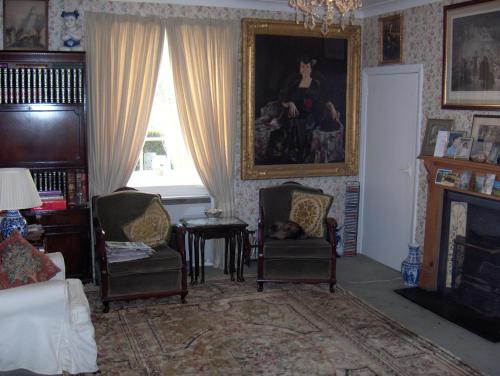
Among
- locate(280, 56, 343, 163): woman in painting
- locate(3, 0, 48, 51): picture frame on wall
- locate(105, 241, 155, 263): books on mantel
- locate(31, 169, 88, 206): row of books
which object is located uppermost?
locate(3, 0, 48, 51): picture frame on wall

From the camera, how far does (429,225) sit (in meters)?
5.77

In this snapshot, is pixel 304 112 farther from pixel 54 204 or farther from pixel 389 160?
pixel 54 204

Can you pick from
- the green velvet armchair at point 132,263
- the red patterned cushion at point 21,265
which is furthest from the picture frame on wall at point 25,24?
the red patterned cushion at point 21,265

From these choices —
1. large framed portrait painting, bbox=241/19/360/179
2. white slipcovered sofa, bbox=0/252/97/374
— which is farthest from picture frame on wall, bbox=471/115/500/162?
white slipcovered sofa, bbox=0/252/97/374

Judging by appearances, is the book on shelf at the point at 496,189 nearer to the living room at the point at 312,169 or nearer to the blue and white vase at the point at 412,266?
the living room at the point at 312,169

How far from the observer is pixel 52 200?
5.66 meters

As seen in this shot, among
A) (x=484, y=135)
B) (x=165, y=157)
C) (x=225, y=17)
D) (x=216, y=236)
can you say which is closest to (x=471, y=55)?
(x=484, y=135)

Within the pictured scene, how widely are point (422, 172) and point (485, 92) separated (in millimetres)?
1125

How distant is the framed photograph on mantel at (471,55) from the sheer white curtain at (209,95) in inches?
83.6

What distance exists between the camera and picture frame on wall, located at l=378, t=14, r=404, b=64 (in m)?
6.26

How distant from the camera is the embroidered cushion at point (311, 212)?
5.95m

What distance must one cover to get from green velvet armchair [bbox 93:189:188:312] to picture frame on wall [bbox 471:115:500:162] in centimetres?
266

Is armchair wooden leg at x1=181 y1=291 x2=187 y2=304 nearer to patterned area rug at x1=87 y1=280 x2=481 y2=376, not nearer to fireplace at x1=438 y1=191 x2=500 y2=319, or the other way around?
patterned area rug at x1=87 y1=280 x2=481 y2=376

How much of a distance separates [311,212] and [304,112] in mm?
1272
